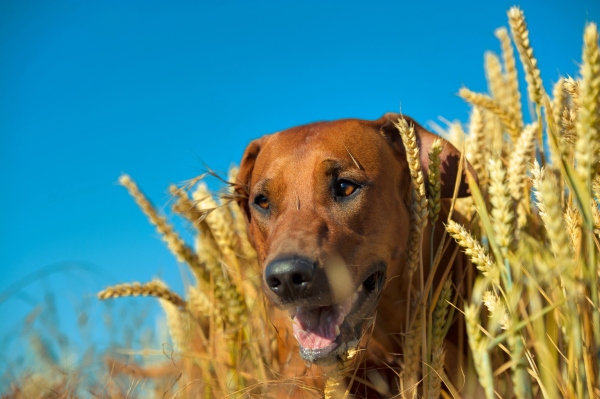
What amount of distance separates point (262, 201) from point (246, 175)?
527 mm

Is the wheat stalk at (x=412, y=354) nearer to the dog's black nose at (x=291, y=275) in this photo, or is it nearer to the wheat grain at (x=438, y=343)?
the wheat grain at (x=438, y=343)

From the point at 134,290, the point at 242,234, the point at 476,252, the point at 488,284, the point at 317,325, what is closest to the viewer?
the point at 476,252

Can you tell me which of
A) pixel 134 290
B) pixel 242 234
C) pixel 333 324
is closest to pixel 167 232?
pixel 134 290

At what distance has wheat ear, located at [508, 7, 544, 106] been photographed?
8.07 feet

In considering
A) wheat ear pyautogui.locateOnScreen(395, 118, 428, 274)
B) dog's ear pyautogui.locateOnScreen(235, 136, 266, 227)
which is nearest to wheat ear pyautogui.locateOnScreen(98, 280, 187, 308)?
dog's ear pyautogui.locateOnScreen(235, 136, 266, 227)

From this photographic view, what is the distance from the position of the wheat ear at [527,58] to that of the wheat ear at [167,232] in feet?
6.34

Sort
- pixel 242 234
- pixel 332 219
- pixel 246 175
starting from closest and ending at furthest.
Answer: pixel 332 219, pixel 246 175, pixel 242 234

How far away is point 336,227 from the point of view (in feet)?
9.06

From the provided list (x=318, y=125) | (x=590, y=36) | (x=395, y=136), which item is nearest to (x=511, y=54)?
(x=395, y=136)

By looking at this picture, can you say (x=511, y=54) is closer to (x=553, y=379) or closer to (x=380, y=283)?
(x=380, y=283)

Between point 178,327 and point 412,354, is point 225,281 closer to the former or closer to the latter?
point 178,327

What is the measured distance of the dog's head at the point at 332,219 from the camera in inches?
99.9

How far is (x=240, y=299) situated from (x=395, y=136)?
1253 millimetres

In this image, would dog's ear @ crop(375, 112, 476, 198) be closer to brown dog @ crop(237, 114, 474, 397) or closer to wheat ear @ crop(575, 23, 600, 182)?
brown dog @ crop(237, 114, 474, 397)
